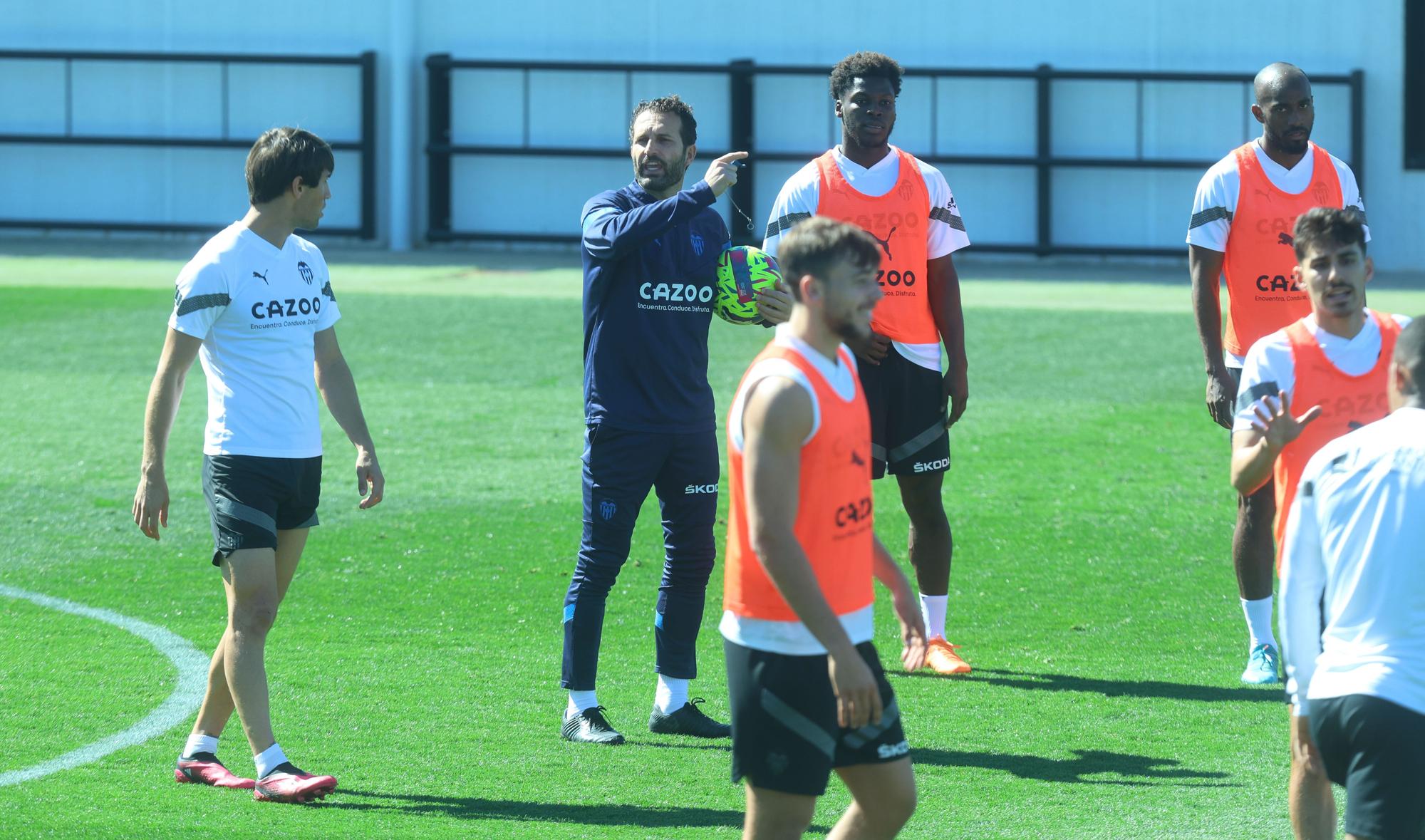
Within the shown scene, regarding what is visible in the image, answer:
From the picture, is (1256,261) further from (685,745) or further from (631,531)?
(685,745)

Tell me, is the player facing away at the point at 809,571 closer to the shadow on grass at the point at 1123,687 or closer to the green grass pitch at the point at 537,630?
the green grass pitch at the point at 537,630

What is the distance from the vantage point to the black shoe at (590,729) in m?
5.98

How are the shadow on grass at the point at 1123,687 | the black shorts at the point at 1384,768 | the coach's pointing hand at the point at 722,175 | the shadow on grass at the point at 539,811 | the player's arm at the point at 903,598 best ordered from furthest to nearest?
the shadow on grass at the point at 1123,687, the coach's pointing hand at the point at 722,175, the shadow on grass at the point at 539,811, the player's arm at the point at 903,598, the black shorts at the point at 1384,768

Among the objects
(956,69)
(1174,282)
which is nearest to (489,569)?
(1174,282)

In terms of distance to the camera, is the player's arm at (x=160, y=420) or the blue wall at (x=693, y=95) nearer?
the player's arm at (x=160, y=420)

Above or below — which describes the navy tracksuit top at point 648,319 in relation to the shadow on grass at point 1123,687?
above

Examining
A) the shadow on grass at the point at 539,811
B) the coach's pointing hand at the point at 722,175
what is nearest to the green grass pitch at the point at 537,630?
the shadow on grass at the point at 539,811

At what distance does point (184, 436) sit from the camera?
12.1 meters

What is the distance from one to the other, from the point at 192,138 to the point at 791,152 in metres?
9.01

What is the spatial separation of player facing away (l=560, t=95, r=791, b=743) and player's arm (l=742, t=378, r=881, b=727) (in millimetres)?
2254

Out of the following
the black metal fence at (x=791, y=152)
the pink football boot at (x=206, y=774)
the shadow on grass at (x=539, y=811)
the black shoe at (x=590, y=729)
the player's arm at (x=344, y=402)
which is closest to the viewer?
the shadow on grass at (x=539, y=811)

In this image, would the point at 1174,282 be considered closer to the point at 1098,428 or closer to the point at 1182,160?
the point at 1182,160

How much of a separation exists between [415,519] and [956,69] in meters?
16.8

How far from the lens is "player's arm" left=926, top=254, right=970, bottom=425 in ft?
22.9
